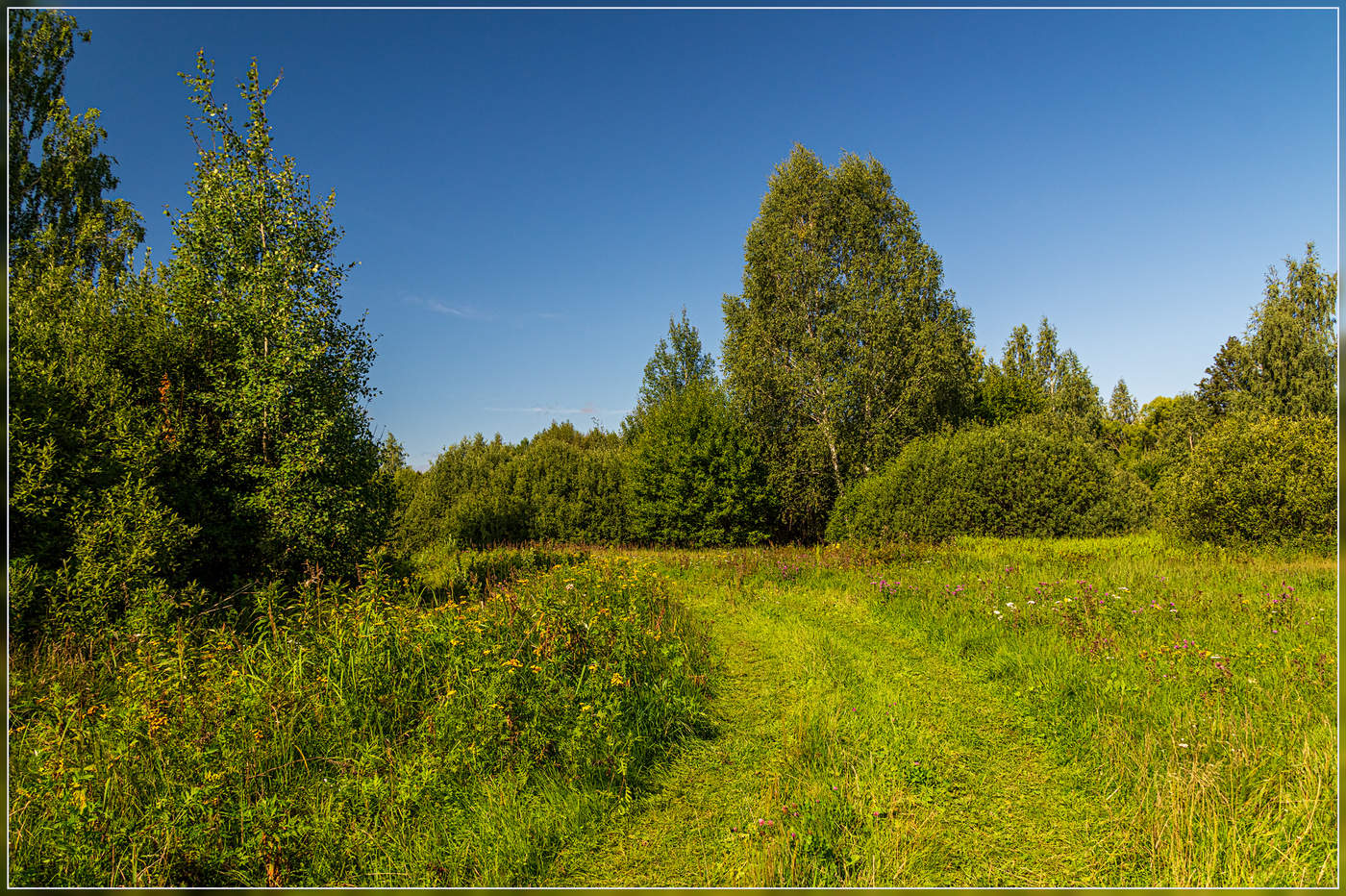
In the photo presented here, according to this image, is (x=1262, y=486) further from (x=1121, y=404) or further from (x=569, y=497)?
(x=1121, y=404)

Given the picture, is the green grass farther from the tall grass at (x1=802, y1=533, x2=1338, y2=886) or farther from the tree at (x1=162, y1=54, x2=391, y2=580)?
the tree at (x1=162, y1=54, x2=391, y2=580)

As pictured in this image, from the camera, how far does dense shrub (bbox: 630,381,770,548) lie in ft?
70.0

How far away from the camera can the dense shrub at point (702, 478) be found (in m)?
21.3

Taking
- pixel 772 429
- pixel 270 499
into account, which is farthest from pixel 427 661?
pixel 772 429

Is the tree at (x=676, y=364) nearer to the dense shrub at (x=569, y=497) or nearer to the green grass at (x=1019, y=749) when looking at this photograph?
the dense shrub at (x=569, y=497)

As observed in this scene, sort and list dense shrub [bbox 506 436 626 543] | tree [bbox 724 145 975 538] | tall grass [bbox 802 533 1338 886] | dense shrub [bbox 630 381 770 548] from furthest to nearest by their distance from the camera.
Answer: dense shrub [bbox 506 436 626 543] < dense shrub [bbox 630 381 770 548] < tree [bbox 724 145 975 538] < tall grass [bbox 802 533 1338 886]

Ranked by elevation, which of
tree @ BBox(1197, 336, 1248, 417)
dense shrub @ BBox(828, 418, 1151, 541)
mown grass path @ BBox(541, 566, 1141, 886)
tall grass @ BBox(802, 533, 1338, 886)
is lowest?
mown grass path @ BBox(541, 566, 1141, 886)

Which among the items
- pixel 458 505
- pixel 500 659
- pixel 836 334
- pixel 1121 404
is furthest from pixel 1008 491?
pixel 1121 404

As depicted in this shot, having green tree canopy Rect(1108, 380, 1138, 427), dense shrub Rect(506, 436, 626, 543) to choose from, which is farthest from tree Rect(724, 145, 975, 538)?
green tree canopy Rect(1108, 380, 1138, 427)

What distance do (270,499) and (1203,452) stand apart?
19.2 meters

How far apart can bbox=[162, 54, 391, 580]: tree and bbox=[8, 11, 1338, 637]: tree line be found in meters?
0.04

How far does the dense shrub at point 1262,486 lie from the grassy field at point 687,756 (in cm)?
741

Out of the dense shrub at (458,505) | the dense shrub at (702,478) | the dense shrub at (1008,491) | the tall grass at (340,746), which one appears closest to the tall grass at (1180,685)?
the tall grass at (340,746)

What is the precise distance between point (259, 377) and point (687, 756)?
7.38 m
